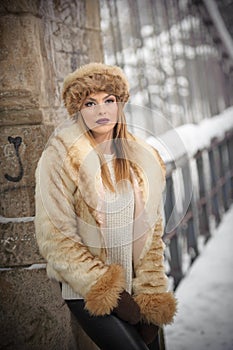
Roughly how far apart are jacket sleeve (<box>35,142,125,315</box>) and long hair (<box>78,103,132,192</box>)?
162mm

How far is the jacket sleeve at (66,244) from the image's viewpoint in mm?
2252

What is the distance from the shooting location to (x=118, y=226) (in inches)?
92.9

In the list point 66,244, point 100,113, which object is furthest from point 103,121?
point 66,244

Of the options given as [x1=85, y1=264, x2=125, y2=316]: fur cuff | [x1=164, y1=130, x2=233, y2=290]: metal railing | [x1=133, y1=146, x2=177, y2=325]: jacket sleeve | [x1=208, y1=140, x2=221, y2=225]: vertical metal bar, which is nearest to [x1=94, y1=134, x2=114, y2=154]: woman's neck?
[x1=133, y1=146, x2=177, y2=325]: jacket sleeve

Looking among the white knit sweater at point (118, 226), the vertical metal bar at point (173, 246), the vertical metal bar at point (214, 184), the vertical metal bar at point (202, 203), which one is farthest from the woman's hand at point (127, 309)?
the vertical metal bar at point (214, 184)

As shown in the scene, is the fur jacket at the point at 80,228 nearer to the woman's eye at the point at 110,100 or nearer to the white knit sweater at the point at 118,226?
the white knit sweater at the point at 118,226

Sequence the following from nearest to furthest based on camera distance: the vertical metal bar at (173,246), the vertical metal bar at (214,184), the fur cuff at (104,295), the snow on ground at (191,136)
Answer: the fur cuff at (104,295), the snow on ground at (191,136), the vertical metal bar at (173,246), the vertical metal bar at (214,184)

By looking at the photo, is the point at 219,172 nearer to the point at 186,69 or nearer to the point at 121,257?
the point at 186,69

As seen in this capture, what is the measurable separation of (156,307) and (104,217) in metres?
0.48

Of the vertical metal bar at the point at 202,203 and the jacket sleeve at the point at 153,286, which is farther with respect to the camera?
the vertical metal bar at the point at 202,203

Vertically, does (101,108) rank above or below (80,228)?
above

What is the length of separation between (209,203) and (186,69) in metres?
1.86

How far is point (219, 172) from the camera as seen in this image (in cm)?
825

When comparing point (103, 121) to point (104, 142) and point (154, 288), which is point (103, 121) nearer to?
point (104, 142)
